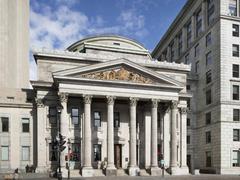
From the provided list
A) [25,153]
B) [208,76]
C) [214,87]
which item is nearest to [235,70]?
[214,87]

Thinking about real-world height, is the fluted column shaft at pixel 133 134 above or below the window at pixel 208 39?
below

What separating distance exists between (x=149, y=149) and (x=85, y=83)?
14558 mm

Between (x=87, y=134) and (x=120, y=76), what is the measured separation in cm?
959

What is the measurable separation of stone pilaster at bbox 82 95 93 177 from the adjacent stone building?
2226 centimetres

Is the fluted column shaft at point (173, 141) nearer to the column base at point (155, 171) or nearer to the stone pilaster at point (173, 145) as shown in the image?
the stone pilaster at point (173, 145)

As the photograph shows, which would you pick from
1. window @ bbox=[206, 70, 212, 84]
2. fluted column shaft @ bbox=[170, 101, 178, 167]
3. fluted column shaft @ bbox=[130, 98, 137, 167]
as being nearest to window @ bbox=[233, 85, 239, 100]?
window @ bbox=[206, 70, 212, 84]

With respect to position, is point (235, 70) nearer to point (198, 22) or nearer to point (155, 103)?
point (198, 22)

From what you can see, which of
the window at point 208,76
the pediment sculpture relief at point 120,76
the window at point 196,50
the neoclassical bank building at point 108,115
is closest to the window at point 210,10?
the window at point 196,50

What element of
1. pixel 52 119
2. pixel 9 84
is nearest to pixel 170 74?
pixel 52 119

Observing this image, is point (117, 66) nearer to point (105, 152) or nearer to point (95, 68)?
point (95, 68)

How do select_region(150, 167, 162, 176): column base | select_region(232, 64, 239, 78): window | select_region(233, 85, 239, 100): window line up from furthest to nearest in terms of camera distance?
select_region(232, 64, 239, 78): window
select_region(233, 85, 239, 100): window
select_region(150, 167, 162, 176): column base

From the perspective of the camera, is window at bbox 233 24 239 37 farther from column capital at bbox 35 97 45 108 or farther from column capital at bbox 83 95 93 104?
column capital at bbox 35 97 45 108

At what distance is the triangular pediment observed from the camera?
163ft

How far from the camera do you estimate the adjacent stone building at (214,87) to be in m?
60.7
